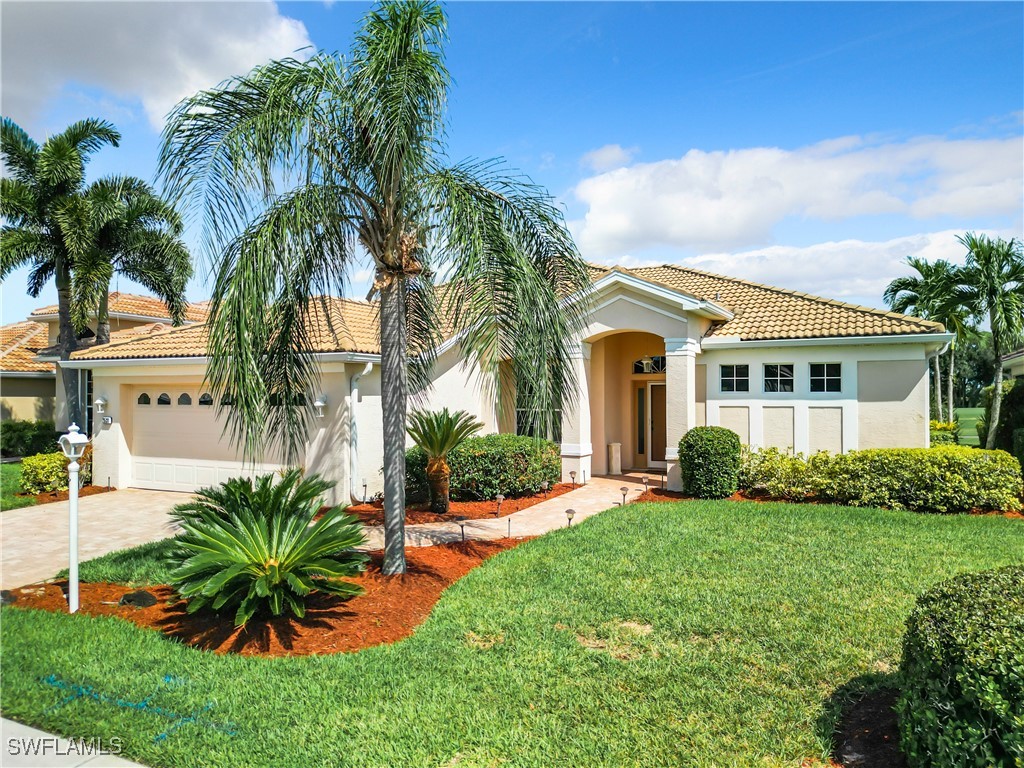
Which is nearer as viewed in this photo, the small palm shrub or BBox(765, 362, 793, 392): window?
the small palm shrub

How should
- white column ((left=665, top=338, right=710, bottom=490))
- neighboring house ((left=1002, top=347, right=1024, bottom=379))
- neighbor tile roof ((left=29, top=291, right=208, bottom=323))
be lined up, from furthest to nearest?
neighbor tile roof ((left=29, top=291, right=208, bottom=323))
neighboring house ((left=1002, top=347, right=1024, bottom=379))
white column ((left=665, top=338, right=710, bottom=490))

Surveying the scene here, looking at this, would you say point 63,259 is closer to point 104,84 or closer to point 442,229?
point 104,84

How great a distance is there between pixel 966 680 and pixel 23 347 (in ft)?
120

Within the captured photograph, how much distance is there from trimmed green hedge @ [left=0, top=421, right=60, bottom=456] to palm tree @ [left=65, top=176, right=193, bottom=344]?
528 centimetres

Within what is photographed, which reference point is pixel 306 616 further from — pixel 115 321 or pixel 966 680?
pixel 115 321

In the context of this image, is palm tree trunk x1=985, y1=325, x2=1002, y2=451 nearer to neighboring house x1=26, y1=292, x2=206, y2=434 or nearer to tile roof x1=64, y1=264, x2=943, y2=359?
tile roof x1=64, y1=264, x2=943, y2=359

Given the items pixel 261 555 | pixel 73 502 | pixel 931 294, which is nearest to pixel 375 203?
pixel 261 555

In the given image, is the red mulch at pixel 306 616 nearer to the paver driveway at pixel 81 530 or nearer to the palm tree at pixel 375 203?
the palm tree at pixel 375 203

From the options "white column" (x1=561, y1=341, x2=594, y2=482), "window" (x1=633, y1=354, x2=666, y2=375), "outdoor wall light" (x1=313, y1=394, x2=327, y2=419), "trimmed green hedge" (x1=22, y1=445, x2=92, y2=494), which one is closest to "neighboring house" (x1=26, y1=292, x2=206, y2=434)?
"trimmed green hedge" (x1=22, y1=445, x2=92, y2=494)

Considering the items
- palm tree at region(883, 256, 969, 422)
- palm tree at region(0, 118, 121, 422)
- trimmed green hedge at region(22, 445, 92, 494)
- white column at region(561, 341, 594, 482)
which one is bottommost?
trimmed green hedge at region(22, 445, 92, 494)

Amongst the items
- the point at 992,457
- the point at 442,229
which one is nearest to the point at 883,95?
the point at 992,457

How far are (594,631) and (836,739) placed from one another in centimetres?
244

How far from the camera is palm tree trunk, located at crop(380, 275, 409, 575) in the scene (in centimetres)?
772

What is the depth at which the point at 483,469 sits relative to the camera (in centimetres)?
1360
